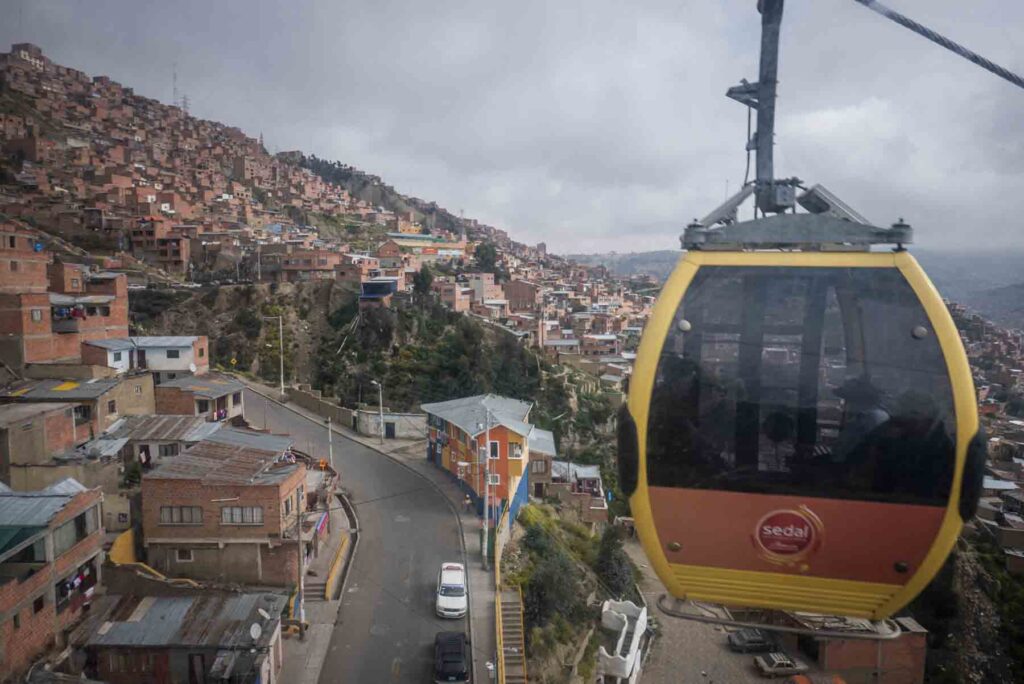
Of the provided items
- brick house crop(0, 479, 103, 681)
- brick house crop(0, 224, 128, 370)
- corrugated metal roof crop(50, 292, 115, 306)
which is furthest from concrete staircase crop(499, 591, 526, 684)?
corrugated metal roof crop(50, 292, 115, 306)

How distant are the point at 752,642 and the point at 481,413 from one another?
30.2 ft

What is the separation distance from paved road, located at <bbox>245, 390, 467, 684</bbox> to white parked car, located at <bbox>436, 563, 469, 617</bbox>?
0.57ft

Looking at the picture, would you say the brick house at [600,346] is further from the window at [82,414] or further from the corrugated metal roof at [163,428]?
the window at [82,414]

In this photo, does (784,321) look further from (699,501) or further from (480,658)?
(480,658)

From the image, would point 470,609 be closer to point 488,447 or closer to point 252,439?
point 488,447

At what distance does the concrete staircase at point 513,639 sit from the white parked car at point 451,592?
738 millimetres

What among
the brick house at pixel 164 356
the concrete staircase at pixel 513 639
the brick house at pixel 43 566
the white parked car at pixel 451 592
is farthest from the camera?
the brick house at pixel 164 356

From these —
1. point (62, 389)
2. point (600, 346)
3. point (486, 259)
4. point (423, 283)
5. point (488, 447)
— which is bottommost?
point (488, 447)

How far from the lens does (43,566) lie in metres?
8.47

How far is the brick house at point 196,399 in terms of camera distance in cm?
1634

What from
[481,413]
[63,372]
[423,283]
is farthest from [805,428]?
[423,283]

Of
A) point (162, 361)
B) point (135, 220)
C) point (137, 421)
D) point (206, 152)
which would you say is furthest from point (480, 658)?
point (206, 152)

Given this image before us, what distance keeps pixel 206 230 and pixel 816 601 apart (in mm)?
46194

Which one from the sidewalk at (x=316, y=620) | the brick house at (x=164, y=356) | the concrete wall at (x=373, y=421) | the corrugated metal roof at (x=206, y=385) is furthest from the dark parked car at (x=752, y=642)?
the brick house at (x=164, y=356)
